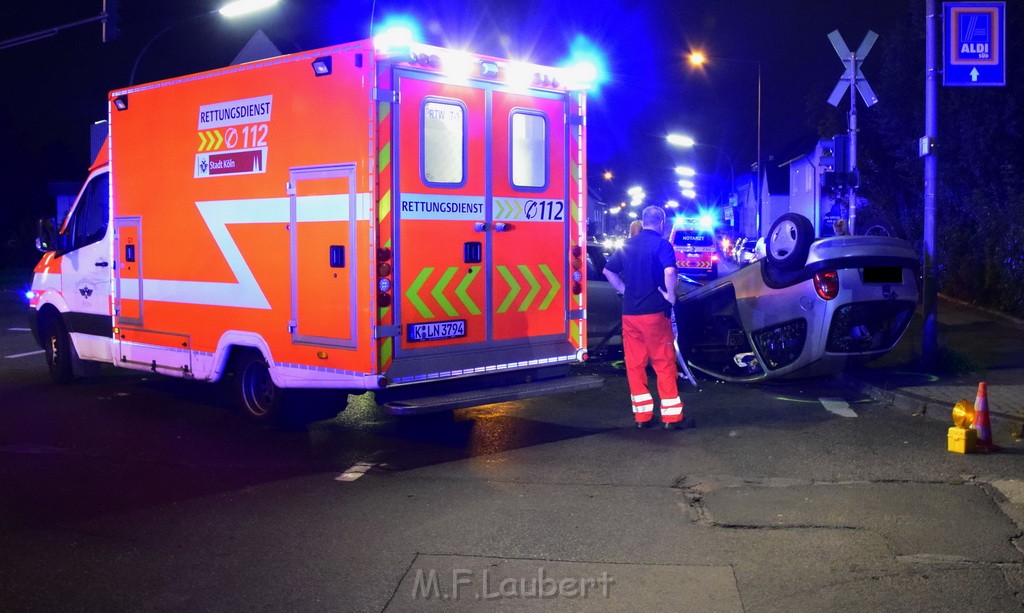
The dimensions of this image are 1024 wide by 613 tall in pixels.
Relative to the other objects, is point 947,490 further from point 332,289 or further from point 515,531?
point 332,289

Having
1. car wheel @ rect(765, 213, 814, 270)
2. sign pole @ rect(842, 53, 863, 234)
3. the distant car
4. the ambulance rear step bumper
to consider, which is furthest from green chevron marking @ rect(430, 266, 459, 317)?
sign pole @ rect(842, 53, 863, 234)

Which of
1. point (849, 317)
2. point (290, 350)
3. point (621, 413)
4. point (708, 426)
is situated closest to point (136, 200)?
point (290, 350)

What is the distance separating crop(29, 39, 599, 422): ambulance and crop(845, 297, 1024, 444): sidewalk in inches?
127

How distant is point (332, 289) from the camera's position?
784cm

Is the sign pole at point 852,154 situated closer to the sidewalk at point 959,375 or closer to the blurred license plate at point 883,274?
the sidewalk at point 959,375

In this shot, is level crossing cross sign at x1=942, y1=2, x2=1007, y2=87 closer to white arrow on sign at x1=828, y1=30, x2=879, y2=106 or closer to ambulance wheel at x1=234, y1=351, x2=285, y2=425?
white arrow on sign at x1=828, y1=30, x2=879, y2=106

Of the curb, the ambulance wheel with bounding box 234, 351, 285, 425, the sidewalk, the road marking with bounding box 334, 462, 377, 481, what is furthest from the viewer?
the sidewalk

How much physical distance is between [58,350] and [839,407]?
8.38 meters

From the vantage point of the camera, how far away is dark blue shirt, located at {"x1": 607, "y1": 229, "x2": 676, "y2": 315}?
866 cm

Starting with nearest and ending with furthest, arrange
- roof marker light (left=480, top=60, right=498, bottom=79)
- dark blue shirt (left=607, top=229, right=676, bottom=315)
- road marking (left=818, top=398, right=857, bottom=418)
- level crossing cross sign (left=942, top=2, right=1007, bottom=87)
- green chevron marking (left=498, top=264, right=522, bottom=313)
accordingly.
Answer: roof marker light (left=480, top=60, right=498, bottom=79) → green chevron marking (left=498, top=264, right=522, bottom=313) → dark blue shirt (left=607, top=229, right=676, bottom=315) → road marking (left=818, top=398, right=857, bottom=418) → level crossing cross sign (left=942, top=2, right=1007, bottom=87)

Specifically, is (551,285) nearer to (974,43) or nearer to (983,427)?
(983,427)

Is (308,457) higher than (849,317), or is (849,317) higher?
(849,317)

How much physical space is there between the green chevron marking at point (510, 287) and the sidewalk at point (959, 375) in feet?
12.8

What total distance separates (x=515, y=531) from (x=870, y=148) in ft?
100
